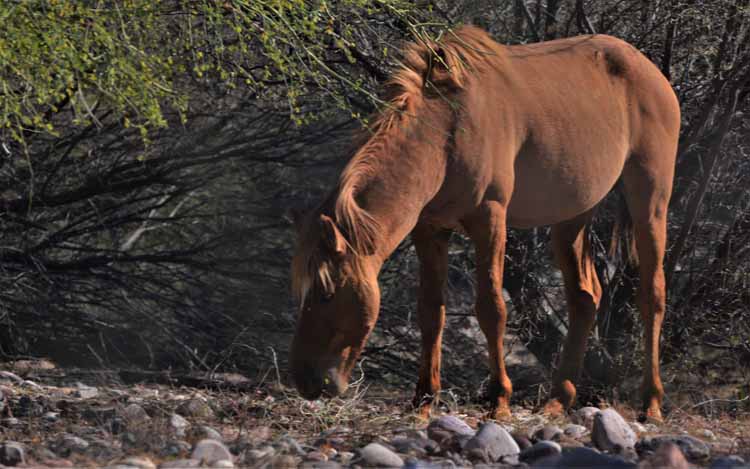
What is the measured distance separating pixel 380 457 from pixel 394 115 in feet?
6.05

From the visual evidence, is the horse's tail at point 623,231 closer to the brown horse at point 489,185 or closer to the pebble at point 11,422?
the brown horse at point 489,185

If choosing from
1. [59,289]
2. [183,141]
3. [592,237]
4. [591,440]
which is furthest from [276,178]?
[591,440]

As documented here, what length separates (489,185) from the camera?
5.45 metres

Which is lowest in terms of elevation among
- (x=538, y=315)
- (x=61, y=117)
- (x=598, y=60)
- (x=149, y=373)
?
(x=149, y=373)

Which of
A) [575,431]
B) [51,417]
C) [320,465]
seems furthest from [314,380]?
[51,417]

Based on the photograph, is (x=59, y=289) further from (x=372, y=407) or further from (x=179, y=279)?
(x=372, y=407)

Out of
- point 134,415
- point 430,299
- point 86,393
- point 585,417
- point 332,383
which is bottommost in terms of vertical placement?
point 86,393

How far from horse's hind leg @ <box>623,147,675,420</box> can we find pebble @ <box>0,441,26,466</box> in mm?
3794

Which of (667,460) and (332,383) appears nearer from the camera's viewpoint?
(667,460)

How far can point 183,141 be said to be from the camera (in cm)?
829

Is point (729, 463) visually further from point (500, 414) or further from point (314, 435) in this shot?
point (314, 435)

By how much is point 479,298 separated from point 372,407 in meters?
1.01

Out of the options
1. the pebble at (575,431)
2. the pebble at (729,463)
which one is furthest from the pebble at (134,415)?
the pebble at (729,463)

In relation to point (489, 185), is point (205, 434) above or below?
below
